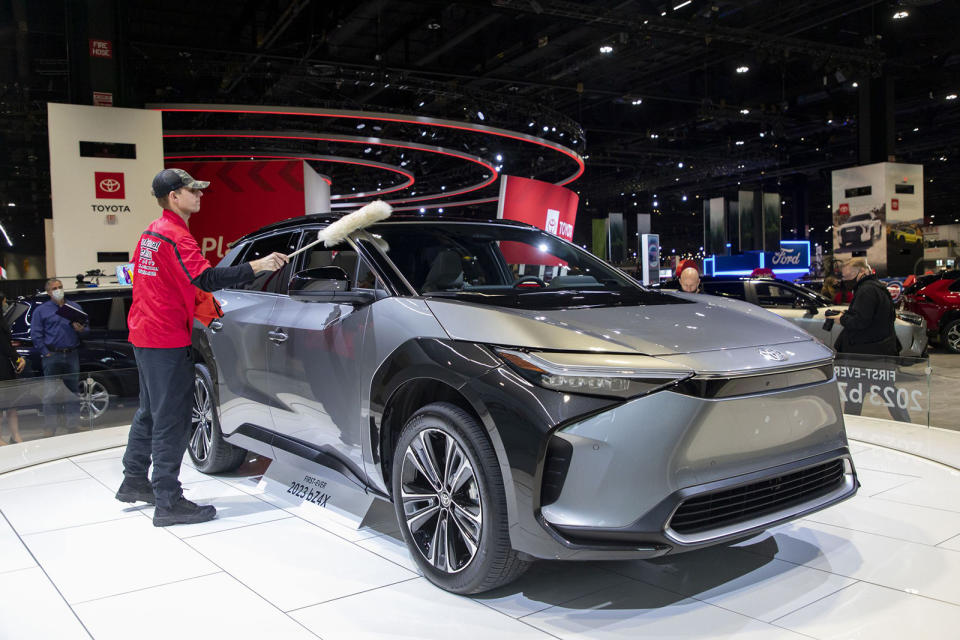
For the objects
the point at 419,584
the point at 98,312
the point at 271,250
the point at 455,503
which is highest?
the point at 271,250

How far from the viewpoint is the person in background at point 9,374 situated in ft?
18.9

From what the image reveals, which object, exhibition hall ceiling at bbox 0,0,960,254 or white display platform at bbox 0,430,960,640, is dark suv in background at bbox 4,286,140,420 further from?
white display platform at bbox 0,430,960,640

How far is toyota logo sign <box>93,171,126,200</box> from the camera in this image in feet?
28.1

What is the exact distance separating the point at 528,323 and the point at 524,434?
1.36ft

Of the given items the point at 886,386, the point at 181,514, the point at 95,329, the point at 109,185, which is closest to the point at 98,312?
the point at 95,329

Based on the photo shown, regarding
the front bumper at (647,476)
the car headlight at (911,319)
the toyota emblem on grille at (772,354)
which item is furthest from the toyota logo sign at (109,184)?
the car headlight at (911,319)

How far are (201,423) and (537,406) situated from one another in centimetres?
320

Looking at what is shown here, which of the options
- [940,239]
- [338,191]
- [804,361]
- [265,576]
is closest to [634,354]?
[804,361]

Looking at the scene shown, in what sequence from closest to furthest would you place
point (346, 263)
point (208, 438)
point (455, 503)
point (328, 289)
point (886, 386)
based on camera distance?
point (455, 503) → point (328, 289) → point (346, 263) → point (208, 438) → point (886, 386)

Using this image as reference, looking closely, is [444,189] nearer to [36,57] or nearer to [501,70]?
[501,70]

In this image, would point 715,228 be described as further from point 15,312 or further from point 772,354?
point 772,354

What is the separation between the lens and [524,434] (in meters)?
2.40

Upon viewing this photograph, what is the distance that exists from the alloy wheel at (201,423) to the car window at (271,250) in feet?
2.56

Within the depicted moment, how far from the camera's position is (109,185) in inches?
339
